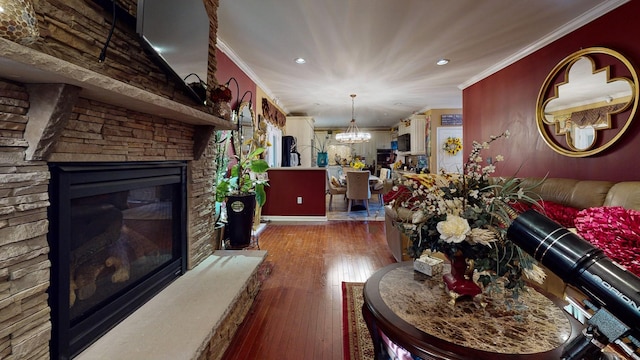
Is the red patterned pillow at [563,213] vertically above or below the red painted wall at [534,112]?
below

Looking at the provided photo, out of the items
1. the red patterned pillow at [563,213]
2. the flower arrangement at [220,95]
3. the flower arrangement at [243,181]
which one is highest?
the flower arrangement at [220,95]

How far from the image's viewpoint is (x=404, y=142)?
7.99 m

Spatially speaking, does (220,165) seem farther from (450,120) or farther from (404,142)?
(404,142)

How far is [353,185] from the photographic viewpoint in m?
5.30

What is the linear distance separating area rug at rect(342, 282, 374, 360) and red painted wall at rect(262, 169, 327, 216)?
105 inches

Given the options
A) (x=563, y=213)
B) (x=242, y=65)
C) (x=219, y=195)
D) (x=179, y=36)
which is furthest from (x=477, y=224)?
(x=242, y=65)

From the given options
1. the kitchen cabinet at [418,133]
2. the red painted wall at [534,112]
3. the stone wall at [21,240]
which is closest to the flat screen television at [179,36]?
the stone wall at [21,240]

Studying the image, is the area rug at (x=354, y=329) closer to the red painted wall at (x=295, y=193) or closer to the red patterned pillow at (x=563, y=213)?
the red patterned pillow at (x=563, y=213)

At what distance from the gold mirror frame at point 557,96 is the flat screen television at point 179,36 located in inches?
134

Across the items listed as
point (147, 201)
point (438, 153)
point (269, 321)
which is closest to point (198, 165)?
point (147, 201)

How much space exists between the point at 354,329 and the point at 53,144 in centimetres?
183

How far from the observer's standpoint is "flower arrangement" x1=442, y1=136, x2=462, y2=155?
650 centimetres

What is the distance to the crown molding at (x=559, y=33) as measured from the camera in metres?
2.35

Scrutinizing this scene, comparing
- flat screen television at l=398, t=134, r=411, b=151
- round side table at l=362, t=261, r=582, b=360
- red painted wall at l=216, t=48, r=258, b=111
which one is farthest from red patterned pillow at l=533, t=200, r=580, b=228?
flat screen television at l=398, t=134, r=411, b=151
